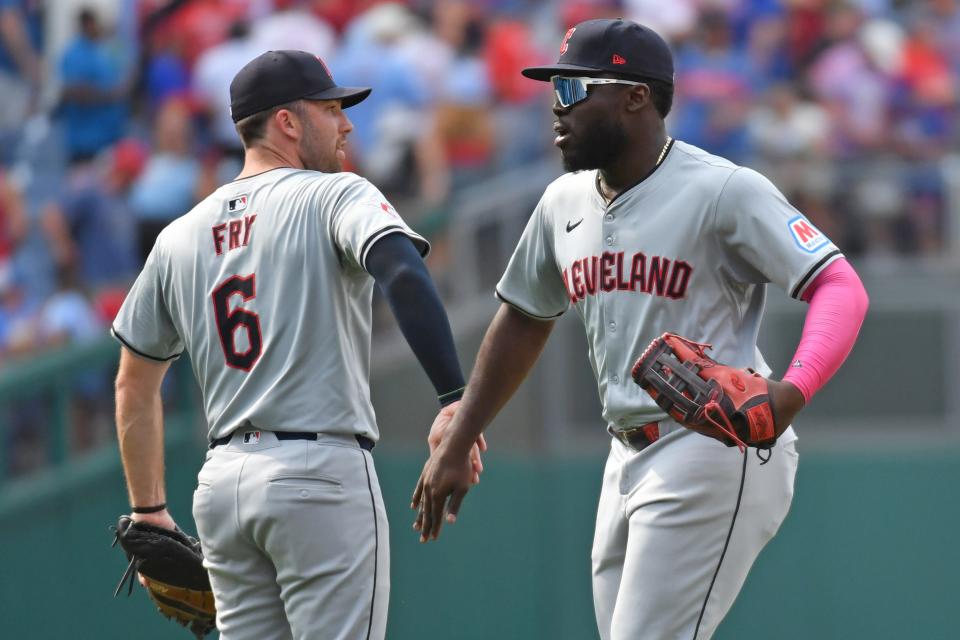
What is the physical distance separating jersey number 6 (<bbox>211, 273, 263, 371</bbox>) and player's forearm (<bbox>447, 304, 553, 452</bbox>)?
55cm

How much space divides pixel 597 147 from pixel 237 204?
0.95 m

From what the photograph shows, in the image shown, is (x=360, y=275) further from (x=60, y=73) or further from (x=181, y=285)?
(x=60, y=73)

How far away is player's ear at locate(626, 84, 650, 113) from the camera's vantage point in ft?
12.5

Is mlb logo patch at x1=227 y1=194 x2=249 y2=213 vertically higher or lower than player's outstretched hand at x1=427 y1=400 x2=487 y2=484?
higher

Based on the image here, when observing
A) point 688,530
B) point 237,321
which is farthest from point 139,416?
point 688,530

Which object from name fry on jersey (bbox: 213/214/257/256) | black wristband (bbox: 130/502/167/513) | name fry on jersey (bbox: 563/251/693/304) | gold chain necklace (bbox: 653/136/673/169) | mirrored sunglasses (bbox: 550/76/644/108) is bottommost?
black wristband (bbox: 130/502/167/513)

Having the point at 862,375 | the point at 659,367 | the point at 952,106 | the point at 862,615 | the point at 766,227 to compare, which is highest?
the point at 766,227

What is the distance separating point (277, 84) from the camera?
3945 mm

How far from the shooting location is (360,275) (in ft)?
12.6

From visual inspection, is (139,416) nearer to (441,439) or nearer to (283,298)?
(283,298)

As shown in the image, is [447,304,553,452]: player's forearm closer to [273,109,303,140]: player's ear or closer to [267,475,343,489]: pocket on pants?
[267,475,343,489]: pocket on pants

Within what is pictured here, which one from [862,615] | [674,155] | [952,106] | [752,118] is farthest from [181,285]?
[952,106]

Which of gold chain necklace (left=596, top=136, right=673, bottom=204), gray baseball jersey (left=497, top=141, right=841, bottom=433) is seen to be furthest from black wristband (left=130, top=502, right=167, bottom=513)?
gold chain necklace (left=596, top=136, right=673, bottom=204)

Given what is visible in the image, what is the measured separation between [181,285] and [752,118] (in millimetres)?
5932
